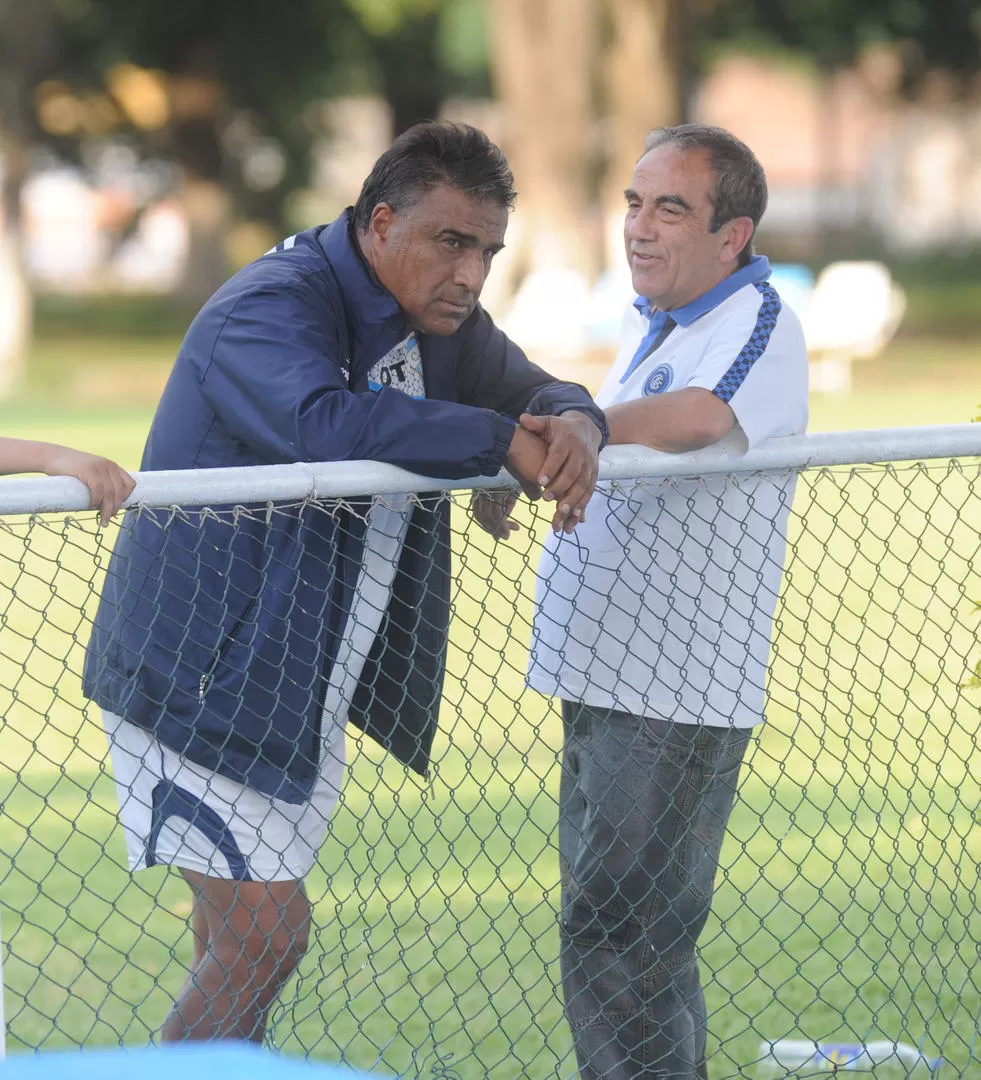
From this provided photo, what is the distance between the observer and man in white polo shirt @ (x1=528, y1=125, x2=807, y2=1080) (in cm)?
319

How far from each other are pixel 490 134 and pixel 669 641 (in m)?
36.2

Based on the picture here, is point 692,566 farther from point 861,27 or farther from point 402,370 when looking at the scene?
point 861,27

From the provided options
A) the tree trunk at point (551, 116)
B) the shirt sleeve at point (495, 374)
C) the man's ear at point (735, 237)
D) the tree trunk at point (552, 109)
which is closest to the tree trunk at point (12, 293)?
the tree trunk at point (551, 116)

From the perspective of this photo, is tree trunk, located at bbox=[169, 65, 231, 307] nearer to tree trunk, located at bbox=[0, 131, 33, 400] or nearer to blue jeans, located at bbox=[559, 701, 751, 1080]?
tree trunk, located at bbox=[0, 131, 33, 400]

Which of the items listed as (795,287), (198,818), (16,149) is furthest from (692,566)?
(16,149)

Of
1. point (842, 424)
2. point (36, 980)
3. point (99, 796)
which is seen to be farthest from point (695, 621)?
point (842, 424)

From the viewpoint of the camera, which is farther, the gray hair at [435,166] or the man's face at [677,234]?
the man's face at [677,234]

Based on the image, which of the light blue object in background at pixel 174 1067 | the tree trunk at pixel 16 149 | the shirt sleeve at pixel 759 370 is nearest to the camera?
the light blue object in background at pixel 174 1067

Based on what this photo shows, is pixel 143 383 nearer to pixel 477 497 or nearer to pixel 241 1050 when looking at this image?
pixel 477 497

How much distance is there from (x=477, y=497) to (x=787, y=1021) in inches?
69.8

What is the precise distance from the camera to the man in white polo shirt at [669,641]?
3191 millimetres

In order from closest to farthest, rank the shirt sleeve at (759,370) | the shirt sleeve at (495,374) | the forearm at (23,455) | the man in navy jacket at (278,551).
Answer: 1. the forearm at (23,455)
2. the man in navy jacket at (278,551)
3. the shirt sleeve at (759,370)
4. the shirt sleeve at (495,374)

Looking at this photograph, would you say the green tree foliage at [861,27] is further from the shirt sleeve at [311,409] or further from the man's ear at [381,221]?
the shirt sleeve at [311,409]

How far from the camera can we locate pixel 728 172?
331 centimetres
